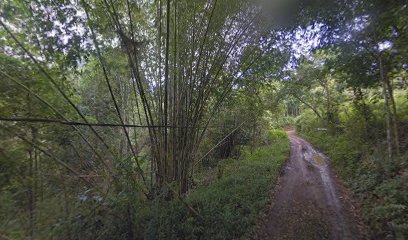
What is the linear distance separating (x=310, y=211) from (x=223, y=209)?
1.64m

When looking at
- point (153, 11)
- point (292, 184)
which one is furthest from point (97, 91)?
point (292, 184)

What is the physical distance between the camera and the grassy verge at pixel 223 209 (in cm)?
317

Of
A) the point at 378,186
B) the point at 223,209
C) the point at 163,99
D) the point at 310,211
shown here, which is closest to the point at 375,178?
the point at 378,186

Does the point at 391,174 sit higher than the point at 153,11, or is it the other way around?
the point at 153,11

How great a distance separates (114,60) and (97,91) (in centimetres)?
315

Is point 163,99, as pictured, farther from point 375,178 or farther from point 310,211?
point 375,178

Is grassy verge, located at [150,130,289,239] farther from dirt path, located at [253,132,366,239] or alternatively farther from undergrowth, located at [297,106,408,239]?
undergrowth, located at [297,106,408,239]

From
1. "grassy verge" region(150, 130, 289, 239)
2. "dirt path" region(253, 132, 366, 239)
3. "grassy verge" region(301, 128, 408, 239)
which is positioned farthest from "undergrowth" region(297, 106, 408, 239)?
"grassy verge" region(150, 130, 289, 239)

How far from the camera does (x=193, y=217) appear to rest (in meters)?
3.41

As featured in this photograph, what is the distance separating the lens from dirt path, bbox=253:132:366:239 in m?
3.25

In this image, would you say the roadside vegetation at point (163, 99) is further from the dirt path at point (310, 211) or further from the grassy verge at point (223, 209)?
the dirt path at point (310, 211)

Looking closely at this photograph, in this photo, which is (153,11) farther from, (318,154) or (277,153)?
(318,154)

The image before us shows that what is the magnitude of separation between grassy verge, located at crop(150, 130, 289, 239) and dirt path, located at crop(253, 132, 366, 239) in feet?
0.86

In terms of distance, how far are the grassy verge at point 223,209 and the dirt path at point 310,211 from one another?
263 millimetres
